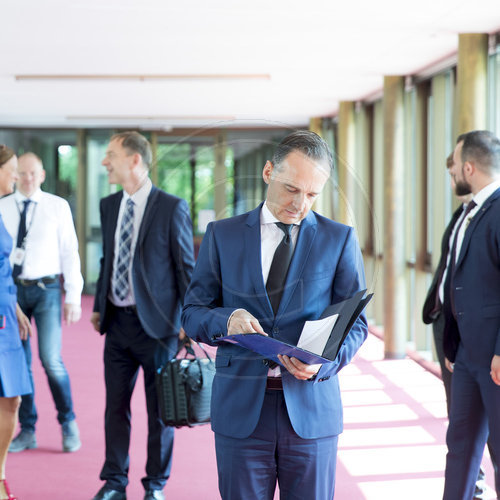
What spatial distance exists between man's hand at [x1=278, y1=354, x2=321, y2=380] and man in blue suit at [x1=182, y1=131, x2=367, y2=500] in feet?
0.08

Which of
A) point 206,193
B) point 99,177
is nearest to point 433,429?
point 206,193

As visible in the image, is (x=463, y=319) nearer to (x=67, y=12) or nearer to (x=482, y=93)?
(x=482, y=93)

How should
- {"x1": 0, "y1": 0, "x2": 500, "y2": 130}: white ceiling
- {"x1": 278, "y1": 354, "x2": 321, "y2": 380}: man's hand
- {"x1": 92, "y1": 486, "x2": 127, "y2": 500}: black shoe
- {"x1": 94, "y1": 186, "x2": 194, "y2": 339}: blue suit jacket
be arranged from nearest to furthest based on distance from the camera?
{"x1": 278, "y1": 354, "x2": 321, "y2": 380}: man's hand, {"x1": 94, "y1": 186, "x2": 194, "y2": 339}: blue suit jacket, {"x1": 92, "y1": 486, "x2": 127, "y2": 500}: black shoe, {"x1": 0, "y1": 0, "x2": 500, "y2": 130}: white ceiling

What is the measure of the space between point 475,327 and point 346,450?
6.29 feet

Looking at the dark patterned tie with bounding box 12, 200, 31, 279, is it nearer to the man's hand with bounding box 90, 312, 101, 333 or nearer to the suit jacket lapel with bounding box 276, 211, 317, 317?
the man's hand with bounding box 90, 312, 101, 333

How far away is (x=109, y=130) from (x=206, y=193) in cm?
1279

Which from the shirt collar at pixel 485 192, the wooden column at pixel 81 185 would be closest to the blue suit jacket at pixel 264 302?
the shirt collar at pixel 485 192

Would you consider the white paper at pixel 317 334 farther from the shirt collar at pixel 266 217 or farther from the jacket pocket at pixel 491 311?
the jacket pocket at pixel 491 311

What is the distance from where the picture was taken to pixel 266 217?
1.98 metres

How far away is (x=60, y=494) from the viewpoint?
3.89 meters

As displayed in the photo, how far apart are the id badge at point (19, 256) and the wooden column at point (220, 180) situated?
9.19 feet

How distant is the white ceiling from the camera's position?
4957mm

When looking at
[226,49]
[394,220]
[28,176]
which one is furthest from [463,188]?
[394,220]

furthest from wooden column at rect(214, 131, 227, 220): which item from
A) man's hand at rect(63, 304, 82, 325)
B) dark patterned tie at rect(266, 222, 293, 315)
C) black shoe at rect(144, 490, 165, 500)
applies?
man's hand at rect(63, 304, 82, 325)
